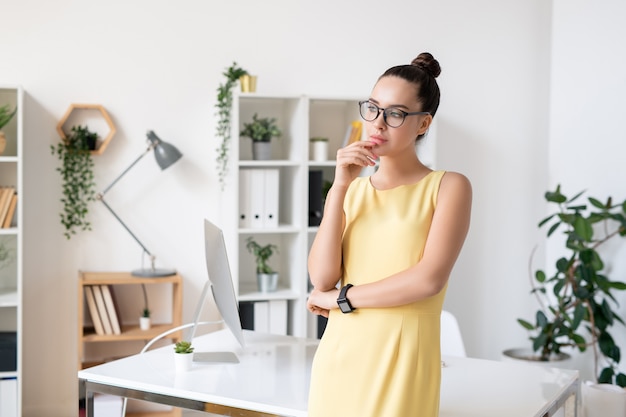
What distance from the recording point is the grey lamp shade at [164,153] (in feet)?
13.8

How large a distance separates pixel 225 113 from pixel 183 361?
2.07 m

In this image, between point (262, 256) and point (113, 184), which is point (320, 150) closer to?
point (262, 256)

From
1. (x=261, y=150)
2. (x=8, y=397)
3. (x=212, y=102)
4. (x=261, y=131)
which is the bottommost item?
(x=8, y=397)

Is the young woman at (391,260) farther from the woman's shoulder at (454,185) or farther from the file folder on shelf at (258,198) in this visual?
the file folder on shelf at (258,198)

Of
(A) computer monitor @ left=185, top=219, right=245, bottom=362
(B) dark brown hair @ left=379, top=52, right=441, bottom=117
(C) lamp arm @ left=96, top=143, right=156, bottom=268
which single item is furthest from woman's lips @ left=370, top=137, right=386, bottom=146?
(C) lamp arm @ left=96, top=143, right=156, bottom=268

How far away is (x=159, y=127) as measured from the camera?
4395 millimetres

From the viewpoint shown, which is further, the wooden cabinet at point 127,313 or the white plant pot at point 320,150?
the white plant pot at point 320,150

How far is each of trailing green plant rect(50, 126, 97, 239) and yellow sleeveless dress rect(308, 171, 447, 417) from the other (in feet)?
8.99

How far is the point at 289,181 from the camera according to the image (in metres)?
4.45

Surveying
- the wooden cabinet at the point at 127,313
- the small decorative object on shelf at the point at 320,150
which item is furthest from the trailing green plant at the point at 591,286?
the wooden cabinet at the point at 127,313

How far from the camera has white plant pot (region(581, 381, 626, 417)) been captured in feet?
12.9

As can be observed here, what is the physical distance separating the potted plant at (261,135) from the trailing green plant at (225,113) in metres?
0.13

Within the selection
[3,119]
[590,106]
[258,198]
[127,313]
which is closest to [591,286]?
[590,106]

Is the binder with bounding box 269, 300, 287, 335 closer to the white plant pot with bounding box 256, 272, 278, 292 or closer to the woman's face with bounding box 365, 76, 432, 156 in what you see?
the white plant pot with bounding box 256, 272, 278, 292
